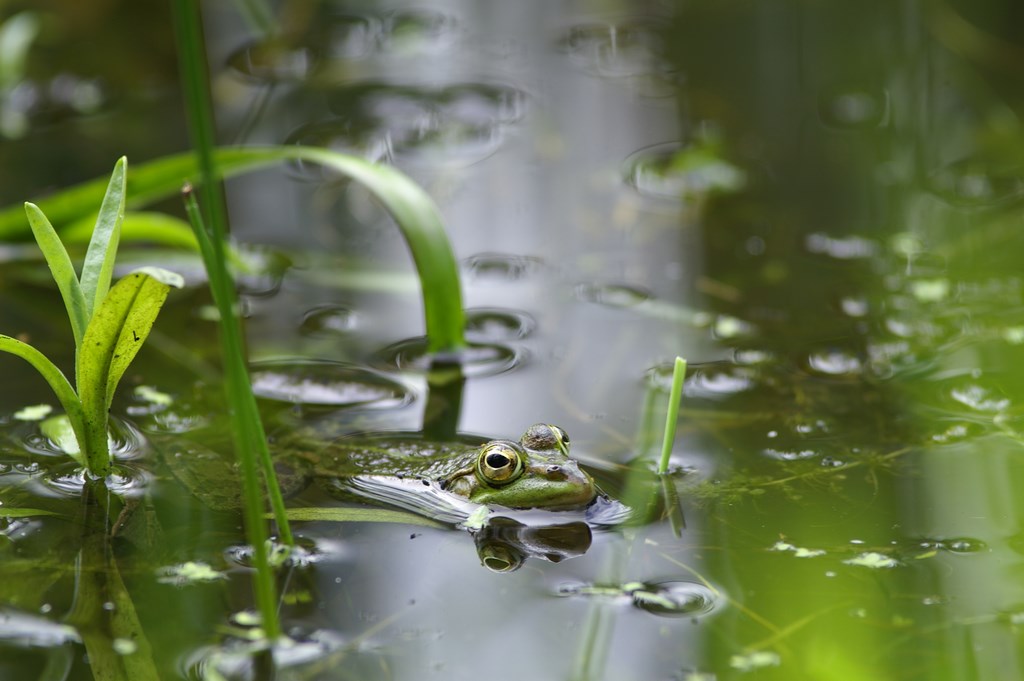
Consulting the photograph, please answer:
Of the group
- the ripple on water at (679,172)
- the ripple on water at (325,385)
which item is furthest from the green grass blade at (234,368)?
the ripple on water at (679,172)

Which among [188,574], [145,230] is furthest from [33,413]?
[188,574]

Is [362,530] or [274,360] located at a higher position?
[274,360]

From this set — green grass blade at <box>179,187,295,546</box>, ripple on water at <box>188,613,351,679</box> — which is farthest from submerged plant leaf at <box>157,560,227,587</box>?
green grass blade at <box>179,187,295,546</box>

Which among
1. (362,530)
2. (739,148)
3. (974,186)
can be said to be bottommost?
(362,530)

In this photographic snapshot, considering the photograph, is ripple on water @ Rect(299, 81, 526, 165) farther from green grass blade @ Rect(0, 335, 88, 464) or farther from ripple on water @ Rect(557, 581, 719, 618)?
ripple on water @ Rect(557, 581, 719, 618)

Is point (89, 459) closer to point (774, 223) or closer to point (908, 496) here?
point (908, 496)

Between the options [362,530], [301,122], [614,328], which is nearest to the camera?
[362,530]

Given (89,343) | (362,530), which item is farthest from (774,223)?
(89,343)
